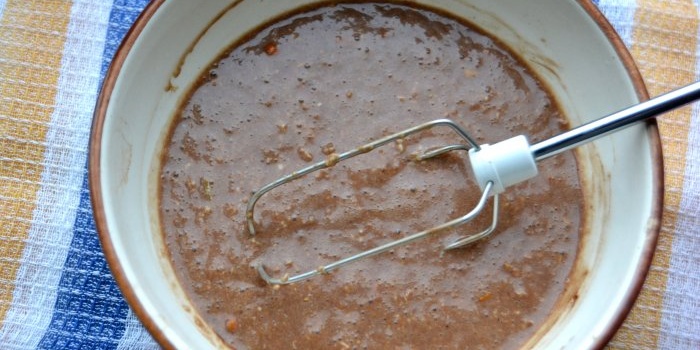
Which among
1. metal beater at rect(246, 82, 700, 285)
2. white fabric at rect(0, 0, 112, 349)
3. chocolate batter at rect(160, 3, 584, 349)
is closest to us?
metal beater at rect(246, 82, 700, 285)

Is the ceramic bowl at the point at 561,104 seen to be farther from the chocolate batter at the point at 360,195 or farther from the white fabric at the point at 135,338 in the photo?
the white fabric at the point at 135,338

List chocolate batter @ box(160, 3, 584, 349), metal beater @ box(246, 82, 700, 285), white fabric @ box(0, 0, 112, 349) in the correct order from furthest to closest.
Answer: white fabric @ box(0, 0, 112, 349) → chocolate batter @ box(160, 3, 584, 349) → metal beater @ box(246, 82, 700, 285)

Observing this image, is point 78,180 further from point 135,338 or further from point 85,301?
point 135,338

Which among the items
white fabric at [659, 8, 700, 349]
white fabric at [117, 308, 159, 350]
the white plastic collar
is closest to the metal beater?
the white plastic collar

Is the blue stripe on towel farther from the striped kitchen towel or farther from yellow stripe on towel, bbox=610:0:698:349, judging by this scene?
yellow stripe on towel, bbox=610:0:698:349

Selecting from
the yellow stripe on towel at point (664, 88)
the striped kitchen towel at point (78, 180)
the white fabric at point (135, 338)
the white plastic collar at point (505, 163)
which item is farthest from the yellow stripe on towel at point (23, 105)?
the yellow stripe on towel at point (664, 88)

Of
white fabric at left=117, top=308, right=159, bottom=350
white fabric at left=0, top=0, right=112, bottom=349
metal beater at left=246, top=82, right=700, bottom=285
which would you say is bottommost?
Answer: white fabric at left=117, top=308, right=159, bottom=350

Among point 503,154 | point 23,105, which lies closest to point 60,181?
point 23,105
